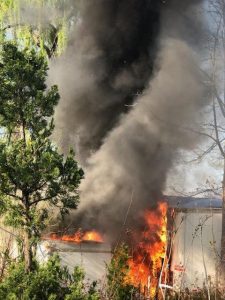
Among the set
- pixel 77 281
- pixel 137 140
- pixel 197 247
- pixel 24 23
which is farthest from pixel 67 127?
pixel 77 281

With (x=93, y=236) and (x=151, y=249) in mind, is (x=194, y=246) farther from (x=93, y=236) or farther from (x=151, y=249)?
(x=93, y=236)

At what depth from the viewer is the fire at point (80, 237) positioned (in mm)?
11078

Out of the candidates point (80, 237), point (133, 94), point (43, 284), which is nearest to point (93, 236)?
point (80, 237)

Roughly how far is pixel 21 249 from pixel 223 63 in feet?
32.9

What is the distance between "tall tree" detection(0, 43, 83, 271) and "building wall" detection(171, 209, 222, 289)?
244 inches

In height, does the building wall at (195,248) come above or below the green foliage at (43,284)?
above

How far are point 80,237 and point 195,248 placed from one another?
128 inches

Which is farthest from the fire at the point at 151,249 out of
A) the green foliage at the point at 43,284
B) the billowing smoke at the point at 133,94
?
the green foliage at the point at 43,284

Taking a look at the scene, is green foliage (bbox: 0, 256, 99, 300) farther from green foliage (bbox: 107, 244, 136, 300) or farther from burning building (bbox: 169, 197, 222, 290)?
burning building (bbox: 169, 197, 222, 290)

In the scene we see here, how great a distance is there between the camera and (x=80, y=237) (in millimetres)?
11672

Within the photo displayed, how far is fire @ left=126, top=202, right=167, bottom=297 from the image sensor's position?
464 inches

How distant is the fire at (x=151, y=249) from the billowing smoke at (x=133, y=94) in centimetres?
65

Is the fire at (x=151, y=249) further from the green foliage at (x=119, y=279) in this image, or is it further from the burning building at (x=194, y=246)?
the green foliage at (x=119, y=279)

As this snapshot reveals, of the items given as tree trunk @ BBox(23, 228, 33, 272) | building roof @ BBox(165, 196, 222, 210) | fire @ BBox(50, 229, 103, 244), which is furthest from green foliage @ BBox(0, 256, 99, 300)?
building roof @ BBox(165, 196, 222, 210)
